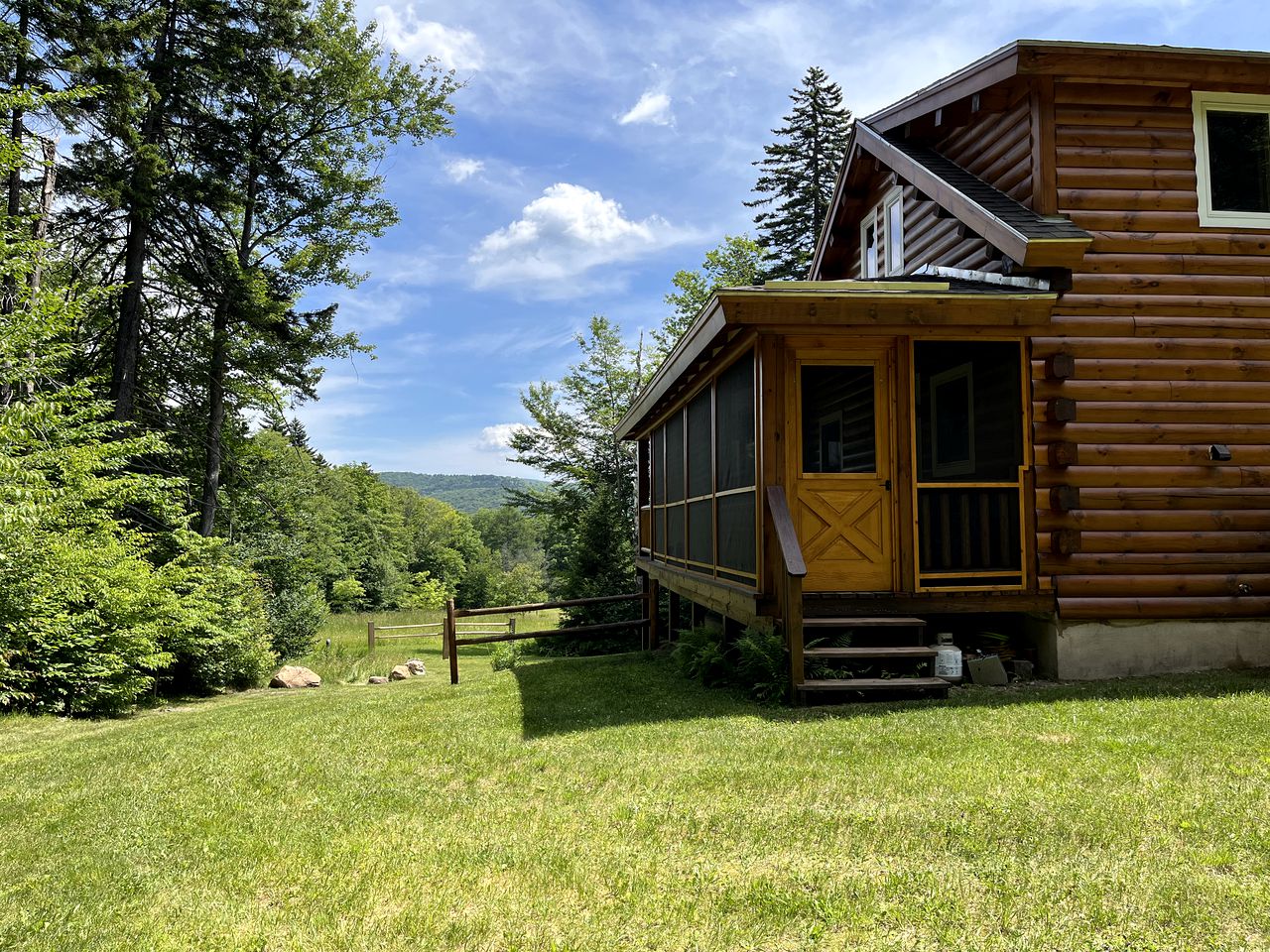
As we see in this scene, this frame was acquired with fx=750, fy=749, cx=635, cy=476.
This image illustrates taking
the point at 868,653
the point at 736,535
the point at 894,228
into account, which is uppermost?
the point at 894,228

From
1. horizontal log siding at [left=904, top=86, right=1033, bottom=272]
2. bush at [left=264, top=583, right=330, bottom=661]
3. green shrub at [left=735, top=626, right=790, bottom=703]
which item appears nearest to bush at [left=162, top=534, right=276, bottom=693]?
bush at [left=264, top=583, right=330, bottom=661]

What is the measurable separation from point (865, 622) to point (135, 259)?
1605 cm

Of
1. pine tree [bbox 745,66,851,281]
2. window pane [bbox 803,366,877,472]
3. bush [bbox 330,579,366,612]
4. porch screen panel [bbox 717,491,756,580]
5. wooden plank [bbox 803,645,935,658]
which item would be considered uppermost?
pine tree [bbox 745,66,851,281]

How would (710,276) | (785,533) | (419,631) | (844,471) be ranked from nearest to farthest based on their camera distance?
(785,533)
(844,471)
(419,631)
(710,276)

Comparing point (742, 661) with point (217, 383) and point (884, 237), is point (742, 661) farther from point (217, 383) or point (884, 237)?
point (217, 383)

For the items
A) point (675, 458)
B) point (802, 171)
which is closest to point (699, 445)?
point (675, 458)

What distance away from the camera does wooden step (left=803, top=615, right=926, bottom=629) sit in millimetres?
6633

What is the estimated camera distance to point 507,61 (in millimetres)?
15906

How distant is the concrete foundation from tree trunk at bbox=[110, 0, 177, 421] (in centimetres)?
1658

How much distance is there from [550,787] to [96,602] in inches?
377

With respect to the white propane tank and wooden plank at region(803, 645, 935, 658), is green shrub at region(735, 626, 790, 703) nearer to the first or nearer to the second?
wooden plank at region(803, 645, 935, 658)

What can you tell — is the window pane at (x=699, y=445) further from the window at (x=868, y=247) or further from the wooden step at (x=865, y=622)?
the window at (x=868, y=247)

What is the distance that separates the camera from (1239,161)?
25.5 ft

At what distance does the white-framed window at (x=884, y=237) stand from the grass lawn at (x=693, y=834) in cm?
727
